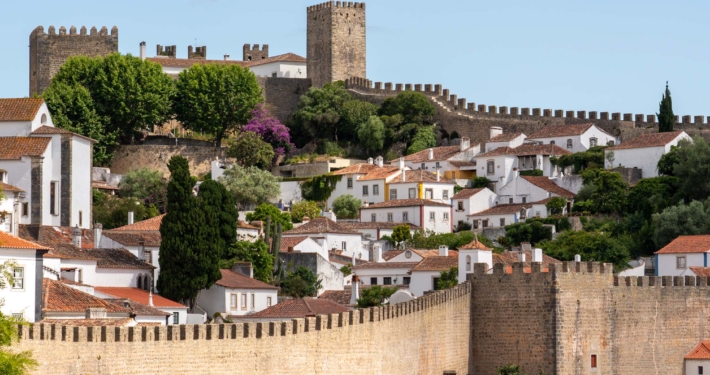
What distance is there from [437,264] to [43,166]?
14.4m

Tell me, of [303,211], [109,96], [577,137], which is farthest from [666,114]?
[109,96]

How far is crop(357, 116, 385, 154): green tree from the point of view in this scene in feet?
333

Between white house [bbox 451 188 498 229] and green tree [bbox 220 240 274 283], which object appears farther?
white house [bbox 451 188 498 229]

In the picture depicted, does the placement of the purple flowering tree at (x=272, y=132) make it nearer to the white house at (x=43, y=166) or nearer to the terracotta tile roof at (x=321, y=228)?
the terracotta tile roof at (x=321, y=228)

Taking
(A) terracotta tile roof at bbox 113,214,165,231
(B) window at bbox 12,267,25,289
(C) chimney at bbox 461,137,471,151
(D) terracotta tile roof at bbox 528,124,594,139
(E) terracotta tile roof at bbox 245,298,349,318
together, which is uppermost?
(D) terracotta tile roof at bbox 528,124,594,139

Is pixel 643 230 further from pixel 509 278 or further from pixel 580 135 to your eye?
pixel 509 278

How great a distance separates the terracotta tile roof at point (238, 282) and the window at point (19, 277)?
19.0m

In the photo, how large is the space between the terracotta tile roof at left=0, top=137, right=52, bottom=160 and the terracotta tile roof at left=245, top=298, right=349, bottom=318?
445 inches

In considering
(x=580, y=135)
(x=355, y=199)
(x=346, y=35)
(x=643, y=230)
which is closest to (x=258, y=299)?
(x=643, y=230)

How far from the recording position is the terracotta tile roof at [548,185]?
88500mm

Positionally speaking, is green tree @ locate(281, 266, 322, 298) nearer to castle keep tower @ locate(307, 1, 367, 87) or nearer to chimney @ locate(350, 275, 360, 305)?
chimney @ locate(350, 275, 360, 305)

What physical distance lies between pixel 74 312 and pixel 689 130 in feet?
178

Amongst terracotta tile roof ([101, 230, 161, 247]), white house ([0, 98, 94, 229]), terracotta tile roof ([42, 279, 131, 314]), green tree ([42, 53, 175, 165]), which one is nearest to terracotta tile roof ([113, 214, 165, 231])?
white house ([0, 98, 94, 229])

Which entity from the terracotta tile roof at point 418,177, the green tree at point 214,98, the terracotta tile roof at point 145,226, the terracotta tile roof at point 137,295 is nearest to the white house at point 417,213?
the terracotta tile roof at point 418,177
